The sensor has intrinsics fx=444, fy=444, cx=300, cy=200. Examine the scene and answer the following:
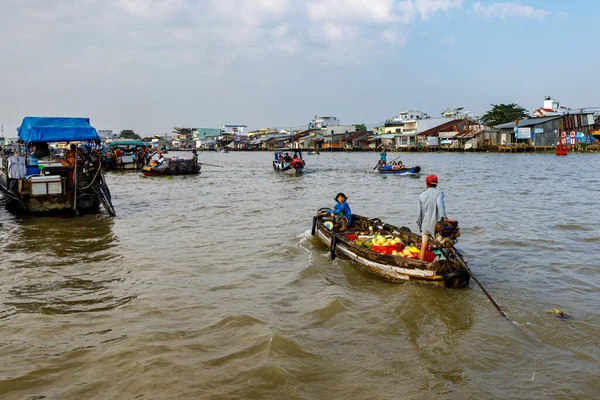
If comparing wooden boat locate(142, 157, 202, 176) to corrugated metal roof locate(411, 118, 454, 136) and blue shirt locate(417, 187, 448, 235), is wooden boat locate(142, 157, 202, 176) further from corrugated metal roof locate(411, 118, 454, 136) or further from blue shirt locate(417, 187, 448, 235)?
corrugated metal roof locate(411, 118, 454, 136)

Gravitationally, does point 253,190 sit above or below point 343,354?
above

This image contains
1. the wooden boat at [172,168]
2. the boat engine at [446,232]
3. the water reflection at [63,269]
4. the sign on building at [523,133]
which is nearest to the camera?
the boat engine at [446,232]

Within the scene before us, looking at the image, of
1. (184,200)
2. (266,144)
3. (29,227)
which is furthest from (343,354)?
(266,144)

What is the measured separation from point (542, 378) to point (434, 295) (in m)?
2.19

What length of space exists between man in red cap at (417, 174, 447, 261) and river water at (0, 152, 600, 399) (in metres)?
0.85

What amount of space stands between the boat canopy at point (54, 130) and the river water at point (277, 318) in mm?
2598

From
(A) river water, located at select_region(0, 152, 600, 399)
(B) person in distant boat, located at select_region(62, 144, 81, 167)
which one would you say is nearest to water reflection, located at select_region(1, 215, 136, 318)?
(A) river water, located at select_region(0, 152, 600, 399)

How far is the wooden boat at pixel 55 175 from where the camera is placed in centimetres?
1234

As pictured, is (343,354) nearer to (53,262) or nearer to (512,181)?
(53,262)

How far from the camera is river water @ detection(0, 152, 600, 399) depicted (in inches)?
168

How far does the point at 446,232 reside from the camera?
6176 mm

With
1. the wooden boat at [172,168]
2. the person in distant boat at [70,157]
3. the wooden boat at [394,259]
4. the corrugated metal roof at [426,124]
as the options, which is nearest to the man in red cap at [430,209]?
the wooden boat at [394,259]

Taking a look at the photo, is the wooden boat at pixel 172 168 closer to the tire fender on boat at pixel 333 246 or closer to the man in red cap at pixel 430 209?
the tire fender on boat at pixel 333 246

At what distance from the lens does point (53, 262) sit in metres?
8.48
